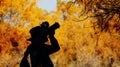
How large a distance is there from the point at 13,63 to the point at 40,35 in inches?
880

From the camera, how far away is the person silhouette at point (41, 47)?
17.6 ft

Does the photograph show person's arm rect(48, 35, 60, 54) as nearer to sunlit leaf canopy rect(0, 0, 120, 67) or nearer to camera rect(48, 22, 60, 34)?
camera rect(48, 22, 60, 34)

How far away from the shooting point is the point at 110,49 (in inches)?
1499

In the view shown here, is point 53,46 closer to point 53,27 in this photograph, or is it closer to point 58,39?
point 53,27

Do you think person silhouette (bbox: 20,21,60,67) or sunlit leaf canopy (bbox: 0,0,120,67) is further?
sunlit leaf canopy (bbox: 0,0,120,67)

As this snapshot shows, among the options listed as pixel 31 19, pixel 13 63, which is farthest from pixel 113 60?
pixel 13 63

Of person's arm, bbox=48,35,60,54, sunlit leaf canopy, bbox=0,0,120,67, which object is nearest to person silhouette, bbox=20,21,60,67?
person's arm, bbox=48,35,60,54

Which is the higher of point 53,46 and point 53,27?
point 53,27

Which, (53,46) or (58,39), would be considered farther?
(58,39)

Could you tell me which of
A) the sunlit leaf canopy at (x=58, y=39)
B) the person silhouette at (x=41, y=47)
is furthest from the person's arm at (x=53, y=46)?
the sunlit leaf canopy at (x=58, y=39)

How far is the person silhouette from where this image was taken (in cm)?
538

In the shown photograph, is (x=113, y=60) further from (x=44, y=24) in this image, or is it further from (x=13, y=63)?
(x=44, y=24)

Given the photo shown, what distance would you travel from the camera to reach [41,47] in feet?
17.9

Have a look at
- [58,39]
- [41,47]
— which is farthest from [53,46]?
[58,39]
